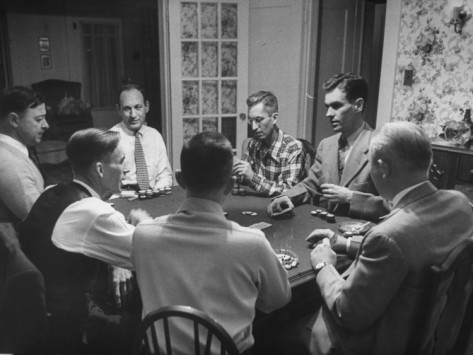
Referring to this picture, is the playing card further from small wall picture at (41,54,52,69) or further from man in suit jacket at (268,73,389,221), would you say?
small wall picture at (41,54,52,69)

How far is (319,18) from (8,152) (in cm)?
299

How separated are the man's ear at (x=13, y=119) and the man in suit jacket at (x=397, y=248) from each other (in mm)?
1695

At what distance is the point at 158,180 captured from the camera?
10.1 ft

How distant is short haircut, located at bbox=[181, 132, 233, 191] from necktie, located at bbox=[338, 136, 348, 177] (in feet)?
4.24

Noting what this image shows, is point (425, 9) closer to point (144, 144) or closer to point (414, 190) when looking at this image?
point (144, 144)

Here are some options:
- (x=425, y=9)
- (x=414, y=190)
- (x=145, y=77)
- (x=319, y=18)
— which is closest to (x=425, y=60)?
(x=425, y=9)

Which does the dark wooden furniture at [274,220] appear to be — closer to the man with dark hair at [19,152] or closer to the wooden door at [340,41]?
the man with dark hair at [19,152]

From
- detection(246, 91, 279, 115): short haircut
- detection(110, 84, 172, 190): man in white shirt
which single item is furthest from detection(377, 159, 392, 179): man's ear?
detection(110, 84, 172, 190): man in white shirt

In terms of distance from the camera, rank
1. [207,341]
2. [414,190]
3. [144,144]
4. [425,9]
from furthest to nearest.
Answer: [425,9] → [144,144] → [414,190] → [207,341]

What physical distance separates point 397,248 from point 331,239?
56 centimetres

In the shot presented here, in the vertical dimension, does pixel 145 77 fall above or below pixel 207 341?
above

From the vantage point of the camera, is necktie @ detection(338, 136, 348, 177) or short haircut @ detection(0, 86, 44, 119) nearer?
short haircut @ detection(0, 86, 44, 119)

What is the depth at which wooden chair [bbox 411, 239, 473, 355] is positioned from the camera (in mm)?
1222

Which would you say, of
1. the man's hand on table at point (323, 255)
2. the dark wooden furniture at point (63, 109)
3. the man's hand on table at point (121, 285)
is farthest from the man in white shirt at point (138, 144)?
the dark wooden furniture at point (63, 109)
